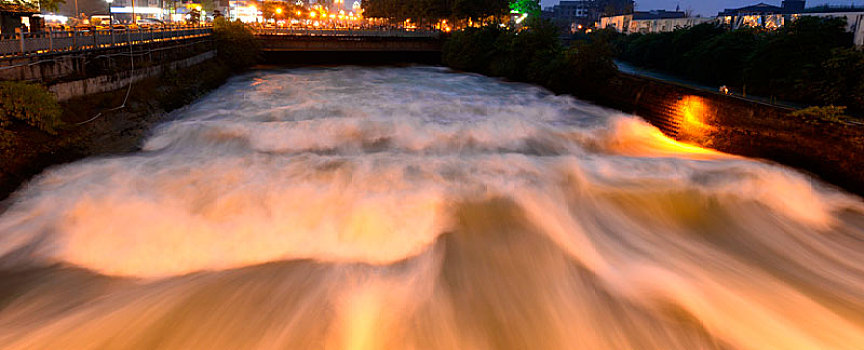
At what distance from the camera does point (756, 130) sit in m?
14.6

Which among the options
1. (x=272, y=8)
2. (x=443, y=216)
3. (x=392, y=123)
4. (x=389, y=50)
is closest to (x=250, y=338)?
(x=443, y=216)

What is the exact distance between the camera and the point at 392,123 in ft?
58.9

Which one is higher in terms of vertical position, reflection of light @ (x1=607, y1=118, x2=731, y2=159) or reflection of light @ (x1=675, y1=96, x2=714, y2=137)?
→ reflection of light @ (x1=675, y1=96, x2=714, y2=137)

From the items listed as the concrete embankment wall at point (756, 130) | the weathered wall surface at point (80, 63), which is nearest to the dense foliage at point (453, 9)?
the concrete embankment wall at point (756, 130)

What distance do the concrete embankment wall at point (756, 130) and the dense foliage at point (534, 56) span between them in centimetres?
477

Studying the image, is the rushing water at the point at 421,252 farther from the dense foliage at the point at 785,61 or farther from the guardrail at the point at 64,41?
the dense foliage at the point at 785,61

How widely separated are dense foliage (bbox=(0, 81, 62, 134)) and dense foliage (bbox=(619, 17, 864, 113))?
22.6 metres

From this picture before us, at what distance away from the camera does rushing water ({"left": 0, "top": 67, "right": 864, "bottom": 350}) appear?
21.0 ft

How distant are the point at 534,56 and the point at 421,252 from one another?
27867mm

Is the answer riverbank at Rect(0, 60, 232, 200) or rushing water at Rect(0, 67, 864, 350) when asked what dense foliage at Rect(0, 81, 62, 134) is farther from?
rushing water at Rect(0, 67, 864, 350)

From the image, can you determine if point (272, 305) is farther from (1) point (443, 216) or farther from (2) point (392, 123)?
(2) point (392, 123)

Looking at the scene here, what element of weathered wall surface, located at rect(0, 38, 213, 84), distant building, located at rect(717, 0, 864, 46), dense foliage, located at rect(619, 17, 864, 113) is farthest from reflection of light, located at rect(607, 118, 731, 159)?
weathered wall surface, located at rect(0, 38, 213, 84)

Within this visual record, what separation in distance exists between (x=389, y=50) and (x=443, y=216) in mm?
43902

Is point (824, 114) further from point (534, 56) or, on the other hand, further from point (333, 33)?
point (333, 33)
